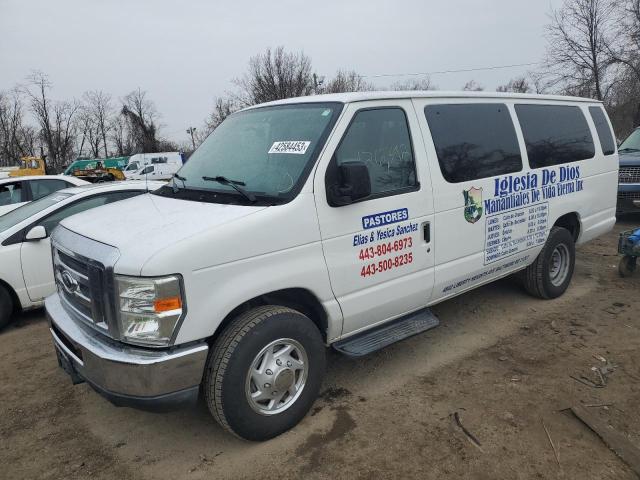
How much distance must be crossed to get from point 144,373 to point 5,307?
3.71 meters

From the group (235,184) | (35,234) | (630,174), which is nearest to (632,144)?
(630,174)

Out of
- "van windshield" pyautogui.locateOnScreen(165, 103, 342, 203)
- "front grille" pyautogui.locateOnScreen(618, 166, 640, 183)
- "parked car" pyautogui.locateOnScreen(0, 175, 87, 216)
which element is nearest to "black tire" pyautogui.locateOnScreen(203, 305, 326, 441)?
"van windshield" pyautogui.locateOnScreen(165, 103, 342, 203)

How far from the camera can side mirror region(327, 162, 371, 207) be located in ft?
9.98

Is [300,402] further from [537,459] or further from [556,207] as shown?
[556,207]

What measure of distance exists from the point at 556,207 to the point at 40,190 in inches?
321

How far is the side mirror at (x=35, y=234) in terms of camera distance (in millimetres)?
5367

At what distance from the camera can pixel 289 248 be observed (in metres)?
3.02

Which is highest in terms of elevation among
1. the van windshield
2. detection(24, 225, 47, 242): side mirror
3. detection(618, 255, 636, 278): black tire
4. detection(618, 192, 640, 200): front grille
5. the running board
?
the van windshield

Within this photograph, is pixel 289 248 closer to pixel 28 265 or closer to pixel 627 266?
pixel 28 265

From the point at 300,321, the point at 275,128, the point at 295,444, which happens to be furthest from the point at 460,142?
the point at 295,444

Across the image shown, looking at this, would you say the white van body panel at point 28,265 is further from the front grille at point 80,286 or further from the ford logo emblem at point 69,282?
the ford logo emblem at point 69,282

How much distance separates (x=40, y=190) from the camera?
8.46 metres

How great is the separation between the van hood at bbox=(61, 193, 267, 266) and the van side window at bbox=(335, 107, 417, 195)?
2.81 ft

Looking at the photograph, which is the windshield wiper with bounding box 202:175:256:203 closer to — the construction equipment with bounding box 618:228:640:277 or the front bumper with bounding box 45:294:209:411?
the front bumper with bounding box 45:294:209:411
